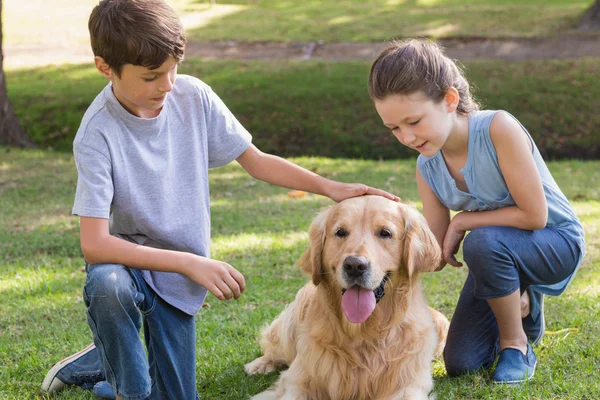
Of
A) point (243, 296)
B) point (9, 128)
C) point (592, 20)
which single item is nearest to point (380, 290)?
point (243, 296)

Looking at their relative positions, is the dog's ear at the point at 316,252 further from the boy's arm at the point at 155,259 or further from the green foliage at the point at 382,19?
the green foliage at the point at 382,19

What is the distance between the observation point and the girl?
3594 millimetres

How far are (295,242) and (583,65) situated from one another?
11.0 meters

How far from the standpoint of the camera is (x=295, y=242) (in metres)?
6.54

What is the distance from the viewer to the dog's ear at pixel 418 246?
3480 millimetres

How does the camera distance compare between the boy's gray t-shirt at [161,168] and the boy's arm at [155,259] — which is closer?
the boy's arm at [155,259]

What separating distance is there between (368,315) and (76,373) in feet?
5.23

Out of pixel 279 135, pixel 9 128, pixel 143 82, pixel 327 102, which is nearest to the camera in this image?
pixel 143 82

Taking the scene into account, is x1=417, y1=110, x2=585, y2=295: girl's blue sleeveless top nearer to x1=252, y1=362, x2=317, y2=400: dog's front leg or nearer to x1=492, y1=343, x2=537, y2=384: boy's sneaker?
x1=492, y1=343, x2=537, y2=384: boy's sneaker

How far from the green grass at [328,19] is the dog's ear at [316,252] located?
51.8ft

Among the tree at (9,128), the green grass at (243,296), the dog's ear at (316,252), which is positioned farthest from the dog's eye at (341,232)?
the tree at (9,128)

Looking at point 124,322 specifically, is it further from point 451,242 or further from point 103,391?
point 451,242

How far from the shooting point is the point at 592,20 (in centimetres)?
1845

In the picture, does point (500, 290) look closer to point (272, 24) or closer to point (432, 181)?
point (432, 181)
